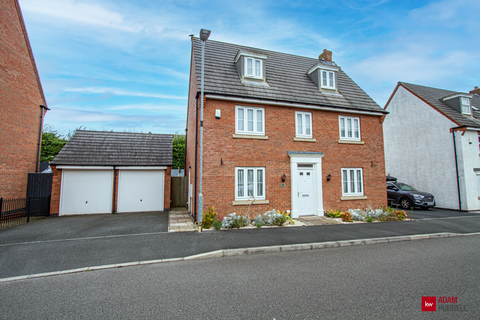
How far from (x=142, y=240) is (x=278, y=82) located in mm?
9487

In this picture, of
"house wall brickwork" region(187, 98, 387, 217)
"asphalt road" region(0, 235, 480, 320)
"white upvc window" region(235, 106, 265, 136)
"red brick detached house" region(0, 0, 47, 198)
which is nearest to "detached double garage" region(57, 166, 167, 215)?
"red brick detached house" region(0, 0, 47, 198)

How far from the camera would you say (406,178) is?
1855 cm

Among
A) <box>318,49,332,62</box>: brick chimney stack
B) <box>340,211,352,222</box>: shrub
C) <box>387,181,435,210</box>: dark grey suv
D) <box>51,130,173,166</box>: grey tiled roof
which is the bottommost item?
<box>340,211,352,222</box>: shrub

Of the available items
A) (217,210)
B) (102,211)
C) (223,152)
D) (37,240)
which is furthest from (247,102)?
(102,211)

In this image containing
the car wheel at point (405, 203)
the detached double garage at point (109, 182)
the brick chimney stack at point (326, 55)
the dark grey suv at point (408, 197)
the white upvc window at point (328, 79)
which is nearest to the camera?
the detached double garage at point (109, 182)

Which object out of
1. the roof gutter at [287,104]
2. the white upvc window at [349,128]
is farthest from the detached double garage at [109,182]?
the white upvc window at [349,128]

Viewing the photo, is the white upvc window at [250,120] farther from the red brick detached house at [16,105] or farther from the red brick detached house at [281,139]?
the red brick detached house at [16,105]

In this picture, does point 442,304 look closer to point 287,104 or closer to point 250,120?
point 250,120

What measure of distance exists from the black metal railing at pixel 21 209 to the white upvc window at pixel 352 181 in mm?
14920

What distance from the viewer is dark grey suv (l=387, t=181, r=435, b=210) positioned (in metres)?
15.3

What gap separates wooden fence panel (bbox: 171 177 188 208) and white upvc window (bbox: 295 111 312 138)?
27.7 feet

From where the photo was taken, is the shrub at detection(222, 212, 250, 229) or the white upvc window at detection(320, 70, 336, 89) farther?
the white upvc window at detection(320, 70, 336, 89)

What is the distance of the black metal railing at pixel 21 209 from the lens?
10.6m

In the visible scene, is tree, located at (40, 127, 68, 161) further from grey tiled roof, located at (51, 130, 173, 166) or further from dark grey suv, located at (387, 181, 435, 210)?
dark grey suv, located at (387, 181, 435, 210)
